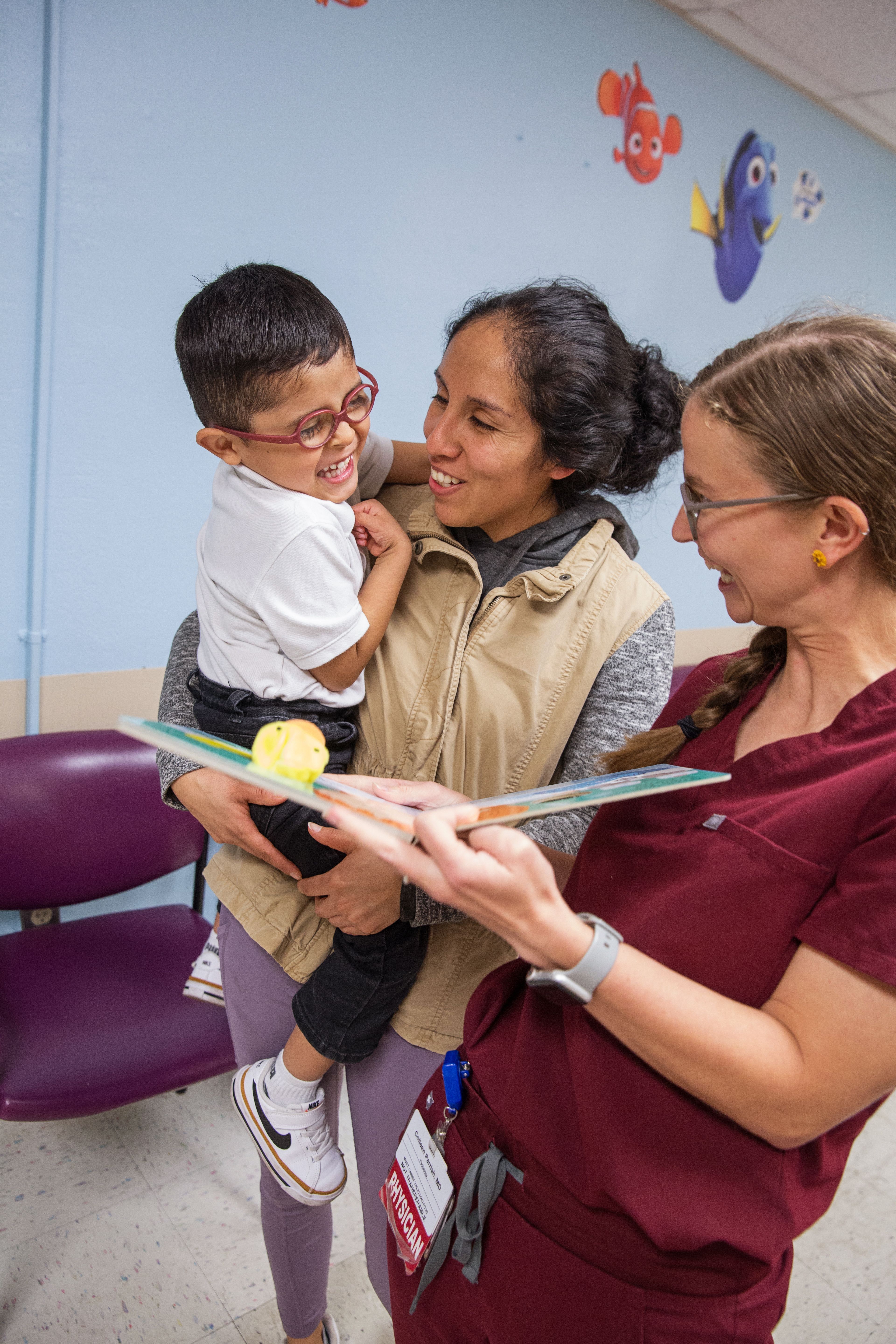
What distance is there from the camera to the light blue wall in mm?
1962

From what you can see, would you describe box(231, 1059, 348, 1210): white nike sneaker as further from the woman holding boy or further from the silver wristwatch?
the silver wristwatch

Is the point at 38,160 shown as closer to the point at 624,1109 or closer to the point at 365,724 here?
the point at 365,724

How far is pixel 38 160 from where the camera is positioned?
6.24ft

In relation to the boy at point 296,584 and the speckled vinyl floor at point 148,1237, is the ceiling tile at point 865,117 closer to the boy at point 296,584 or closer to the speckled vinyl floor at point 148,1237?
the boy at point 296,584

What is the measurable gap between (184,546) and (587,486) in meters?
1.39

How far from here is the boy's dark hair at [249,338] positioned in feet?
3.89

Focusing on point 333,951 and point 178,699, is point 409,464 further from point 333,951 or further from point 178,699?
point 333,951

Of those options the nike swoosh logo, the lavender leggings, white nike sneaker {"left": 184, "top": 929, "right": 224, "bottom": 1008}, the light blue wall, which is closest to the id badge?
the lavender leggings

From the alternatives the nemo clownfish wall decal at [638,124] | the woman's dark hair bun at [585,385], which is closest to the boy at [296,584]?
the woman's dark hair bun at [585,385]

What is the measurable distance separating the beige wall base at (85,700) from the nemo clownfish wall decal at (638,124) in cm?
180

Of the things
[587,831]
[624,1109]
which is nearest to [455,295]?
[587,831]

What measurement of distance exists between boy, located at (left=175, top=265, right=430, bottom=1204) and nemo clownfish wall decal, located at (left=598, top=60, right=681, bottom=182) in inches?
85.1

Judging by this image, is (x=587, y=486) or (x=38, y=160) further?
(x=38, y=160)

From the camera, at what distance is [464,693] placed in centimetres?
130
